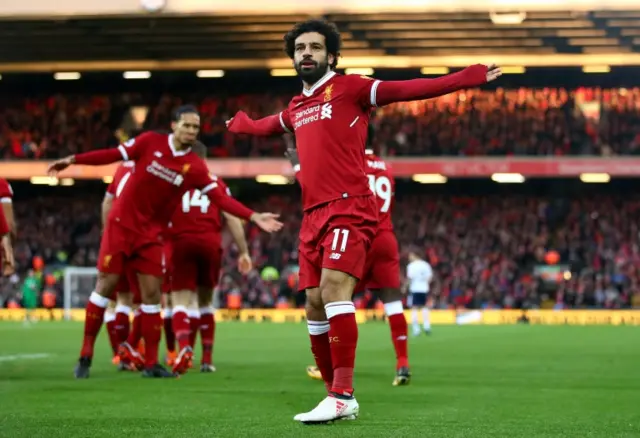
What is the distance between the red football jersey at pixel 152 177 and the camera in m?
10.3

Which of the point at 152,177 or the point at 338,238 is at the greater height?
the point at 152,177

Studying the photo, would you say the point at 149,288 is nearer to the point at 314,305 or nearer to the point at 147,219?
the point at 147,219

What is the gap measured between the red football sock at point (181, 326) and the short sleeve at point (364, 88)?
496cm

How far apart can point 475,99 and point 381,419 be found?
3410 cm

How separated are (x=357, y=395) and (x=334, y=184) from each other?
2.48 metres

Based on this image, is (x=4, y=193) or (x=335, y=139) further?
(x=4, y=193)

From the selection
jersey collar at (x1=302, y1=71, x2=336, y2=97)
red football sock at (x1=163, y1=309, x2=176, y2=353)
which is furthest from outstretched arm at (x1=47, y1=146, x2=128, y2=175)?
jersey collar at (x1=302, y1=71, x2=336, y2=97)

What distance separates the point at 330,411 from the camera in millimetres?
6430

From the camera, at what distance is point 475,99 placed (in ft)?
132

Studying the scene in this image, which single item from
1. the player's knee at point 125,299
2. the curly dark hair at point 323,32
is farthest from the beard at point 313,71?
the player's knee at point 125,299

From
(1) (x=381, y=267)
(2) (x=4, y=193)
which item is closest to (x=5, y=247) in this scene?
(2) (x=4, y=193)

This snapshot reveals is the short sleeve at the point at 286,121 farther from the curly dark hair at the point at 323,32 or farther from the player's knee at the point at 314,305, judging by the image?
the player's knee at the point at 314,305

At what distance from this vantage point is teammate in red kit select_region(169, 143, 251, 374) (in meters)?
11.6

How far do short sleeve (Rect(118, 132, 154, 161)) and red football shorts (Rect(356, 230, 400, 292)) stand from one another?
229cm
